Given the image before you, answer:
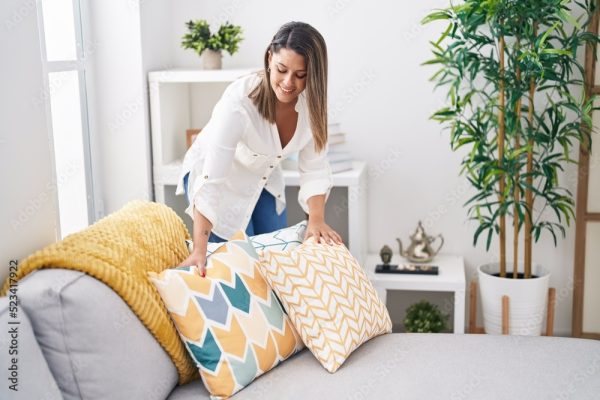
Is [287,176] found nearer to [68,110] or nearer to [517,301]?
[68,110]

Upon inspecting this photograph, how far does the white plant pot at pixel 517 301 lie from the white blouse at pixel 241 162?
1.03 metres

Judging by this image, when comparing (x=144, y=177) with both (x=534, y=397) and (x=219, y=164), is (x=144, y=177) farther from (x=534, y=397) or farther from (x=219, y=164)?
(x=534, y=397)

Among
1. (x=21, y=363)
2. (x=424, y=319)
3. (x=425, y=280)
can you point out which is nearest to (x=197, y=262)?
(x=21, y=363)

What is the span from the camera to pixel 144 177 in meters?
3.04

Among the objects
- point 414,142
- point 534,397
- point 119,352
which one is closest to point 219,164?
point 119,352

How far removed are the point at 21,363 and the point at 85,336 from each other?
17cm

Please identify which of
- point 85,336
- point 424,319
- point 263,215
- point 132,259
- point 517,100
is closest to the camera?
point 85,336

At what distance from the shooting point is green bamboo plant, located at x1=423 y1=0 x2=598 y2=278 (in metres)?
2.79

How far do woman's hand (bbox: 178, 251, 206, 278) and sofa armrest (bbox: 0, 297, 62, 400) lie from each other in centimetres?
49

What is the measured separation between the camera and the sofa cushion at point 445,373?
1792 millimetres

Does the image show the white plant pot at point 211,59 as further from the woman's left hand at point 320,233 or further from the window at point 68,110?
the woman's left hand at point 320,233

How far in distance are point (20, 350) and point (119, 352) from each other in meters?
0.24

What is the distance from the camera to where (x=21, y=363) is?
144 centimetres

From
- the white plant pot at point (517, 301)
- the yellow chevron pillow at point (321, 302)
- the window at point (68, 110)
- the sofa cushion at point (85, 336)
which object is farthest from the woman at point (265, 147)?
the white plant pot at point (517, 301)
